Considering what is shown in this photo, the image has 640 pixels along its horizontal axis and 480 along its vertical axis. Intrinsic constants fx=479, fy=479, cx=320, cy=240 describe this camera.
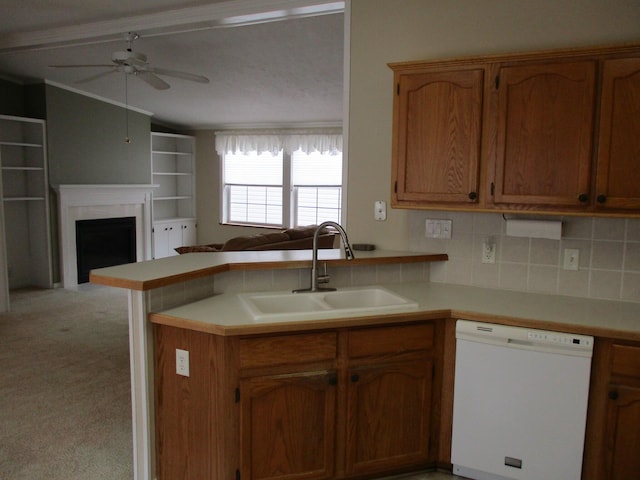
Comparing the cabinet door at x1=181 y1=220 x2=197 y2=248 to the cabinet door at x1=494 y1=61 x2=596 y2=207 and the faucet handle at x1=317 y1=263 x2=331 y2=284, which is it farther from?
the cabinet door at x1=494 y1=61 x2=596 y2=207

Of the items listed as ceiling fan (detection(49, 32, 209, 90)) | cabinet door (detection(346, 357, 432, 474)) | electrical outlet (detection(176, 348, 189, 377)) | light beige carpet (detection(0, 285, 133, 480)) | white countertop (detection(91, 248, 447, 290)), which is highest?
ceiling fan (detection(49, 32, 209, 90))

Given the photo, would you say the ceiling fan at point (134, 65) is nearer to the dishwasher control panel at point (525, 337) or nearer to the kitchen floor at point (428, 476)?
the dishwasher control panel at point (525, 337)

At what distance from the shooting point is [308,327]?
79.6 inches

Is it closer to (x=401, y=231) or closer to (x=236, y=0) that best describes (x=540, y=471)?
(x=401, y=231)

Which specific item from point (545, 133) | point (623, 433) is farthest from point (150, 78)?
point (623, 433)

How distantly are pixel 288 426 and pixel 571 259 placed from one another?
1753 millimetres

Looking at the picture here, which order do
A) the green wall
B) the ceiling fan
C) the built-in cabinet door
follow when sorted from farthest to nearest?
the built-in cabinet door, the green wall, the ceiling fan

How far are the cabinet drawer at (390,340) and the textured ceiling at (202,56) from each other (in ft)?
7.75

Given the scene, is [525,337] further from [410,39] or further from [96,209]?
[96,209]

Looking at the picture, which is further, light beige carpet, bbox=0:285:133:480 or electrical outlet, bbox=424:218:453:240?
electrical outlet, bbox=424:218:453:240

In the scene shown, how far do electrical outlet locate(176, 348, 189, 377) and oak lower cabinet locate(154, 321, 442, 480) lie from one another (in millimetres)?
25

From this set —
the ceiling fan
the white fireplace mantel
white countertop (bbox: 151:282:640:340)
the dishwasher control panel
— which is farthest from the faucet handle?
the white fireplace mantel

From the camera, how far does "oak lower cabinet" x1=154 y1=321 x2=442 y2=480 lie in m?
2.00

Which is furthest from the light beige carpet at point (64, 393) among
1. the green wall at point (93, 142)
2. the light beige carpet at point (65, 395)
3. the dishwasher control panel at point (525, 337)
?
the green wall at point (93, 142)
